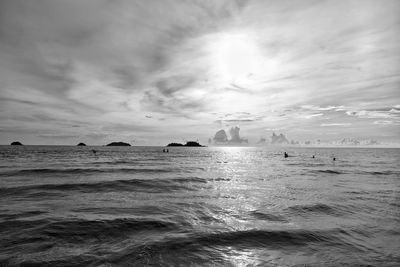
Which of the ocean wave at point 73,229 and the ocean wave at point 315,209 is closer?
the ocean wave at point 73,229

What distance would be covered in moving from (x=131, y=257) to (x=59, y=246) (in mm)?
3001

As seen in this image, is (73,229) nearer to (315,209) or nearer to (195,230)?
(195,230)

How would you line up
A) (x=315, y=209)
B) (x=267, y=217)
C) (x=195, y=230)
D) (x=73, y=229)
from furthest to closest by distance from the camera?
(x=315, y=209) → (x=267, y=217) → (x=195, y=230) → (x=73, y=229)

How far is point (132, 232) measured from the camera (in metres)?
10.1

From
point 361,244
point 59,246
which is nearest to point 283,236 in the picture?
point 361,244

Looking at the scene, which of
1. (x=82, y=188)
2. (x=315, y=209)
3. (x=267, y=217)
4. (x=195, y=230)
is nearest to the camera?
(x=195, y=230)

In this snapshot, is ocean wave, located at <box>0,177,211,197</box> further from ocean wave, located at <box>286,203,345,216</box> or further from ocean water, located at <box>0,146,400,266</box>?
ocean wave, located at <box>286,203,345,216</box>

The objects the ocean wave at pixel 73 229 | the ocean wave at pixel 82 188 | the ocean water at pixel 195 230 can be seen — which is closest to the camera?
the ocean water at pixel 195 230

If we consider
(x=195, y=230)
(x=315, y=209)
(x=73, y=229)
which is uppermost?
(x=73, y=229)

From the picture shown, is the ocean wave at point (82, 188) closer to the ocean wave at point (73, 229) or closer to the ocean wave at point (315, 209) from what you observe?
the ocean wave at point (73, 229)

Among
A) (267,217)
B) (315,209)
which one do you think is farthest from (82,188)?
(315,209)

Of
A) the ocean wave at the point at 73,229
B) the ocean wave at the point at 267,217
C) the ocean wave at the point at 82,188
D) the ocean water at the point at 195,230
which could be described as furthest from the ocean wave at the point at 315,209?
the ocean wave at the point at 82,188

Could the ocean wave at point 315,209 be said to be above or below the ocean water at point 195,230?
below

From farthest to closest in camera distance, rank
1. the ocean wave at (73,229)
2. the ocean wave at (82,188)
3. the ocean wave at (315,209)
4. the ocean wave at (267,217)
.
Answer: the ocean wave at (82,188)
the ocean wave at (315,209)
the ocean wave at (267,217)
the ocean wave at (73,229)
